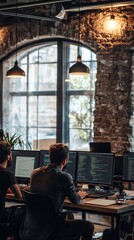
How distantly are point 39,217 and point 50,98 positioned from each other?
599 cm

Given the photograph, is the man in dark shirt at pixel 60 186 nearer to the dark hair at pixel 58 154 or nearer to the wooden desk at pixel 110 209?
the dark hair at pixel 58 154

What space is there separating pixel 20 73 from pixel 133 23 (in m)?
2.15

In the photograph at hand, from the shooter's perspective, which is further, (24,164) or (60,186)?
(24,164)

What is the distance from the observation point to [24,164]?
734 cm

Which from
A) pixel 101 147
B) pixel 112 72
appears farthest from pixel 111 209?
pixel 112 72

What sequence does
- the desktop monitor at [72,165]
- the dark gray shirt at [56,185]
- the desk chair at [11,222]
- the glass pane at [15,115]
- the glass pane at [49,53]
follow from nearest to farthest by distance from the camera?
1. the dark gray shirt at [56,185]
2. the desk chair at [11,222]
3. the desktop monitor at [72,165]
4. the glass pane at [49,53]
5. the glass pane at [15,115]

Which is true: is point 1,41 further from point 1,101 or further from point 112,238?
point 112,238

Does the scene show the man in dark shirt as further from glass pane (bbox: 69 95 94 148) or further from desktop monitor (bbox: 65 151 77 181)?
glass pane (bbox: 69 95 94 148)

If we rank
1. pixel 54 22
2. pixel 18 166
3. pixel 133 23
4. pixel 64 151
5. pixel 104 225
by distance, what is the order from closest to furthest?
1. pixel 64 151
2. pixel 18 166
3. pixel 104 225
4. pixel 133 23
5. pixel 54 22

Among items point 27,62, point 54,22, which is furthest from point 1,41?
point 54,22

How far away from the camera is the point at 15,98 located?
11852mm

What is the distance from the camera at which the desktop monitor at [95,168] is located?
21.8 feet

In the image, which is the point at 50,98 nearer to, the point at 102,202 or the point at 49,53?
the point at 49,53

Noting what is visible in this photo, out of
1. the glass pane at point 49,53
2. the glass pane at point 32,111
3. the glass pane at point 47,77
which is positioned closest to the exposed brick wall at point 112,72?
the glass pane at point 49,53
